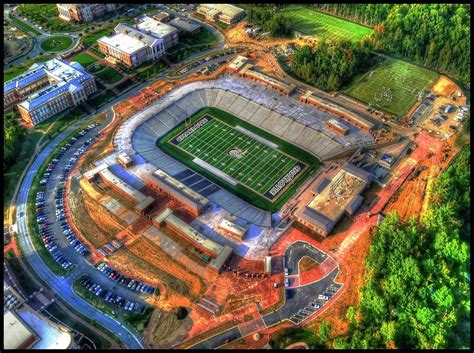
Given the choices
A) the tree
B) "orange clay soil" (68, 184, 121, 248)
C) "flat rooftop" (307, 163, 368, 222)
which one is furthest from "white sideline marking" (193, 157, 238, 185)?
the tree

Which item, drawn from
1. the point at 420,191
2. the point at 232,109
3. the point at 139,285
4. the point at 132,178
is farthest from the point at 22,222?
the point at 420,191

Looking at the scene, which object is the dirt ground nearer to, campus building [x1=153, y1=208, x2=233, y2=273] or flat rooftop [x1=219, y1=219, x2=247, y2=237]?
flat rooftop [x1=219, y1=219, x2=247, y2=237]

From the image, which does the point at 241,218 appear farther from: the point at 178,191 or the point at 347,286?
the point at 347,286

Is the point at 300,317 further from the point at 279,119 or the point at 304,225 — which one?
the point at 279,119

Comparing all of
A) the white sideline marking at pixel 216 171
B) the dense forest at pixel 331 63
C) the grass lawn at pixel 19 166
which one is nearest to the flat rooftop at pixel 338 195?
the white sideline marking at pixel 216 171

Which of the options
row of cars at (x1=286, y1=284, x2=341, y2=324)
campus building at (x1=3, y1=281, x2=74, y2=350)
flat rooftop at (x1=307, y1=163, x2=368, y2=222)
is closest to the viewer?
campus building at (x1=3, y1=281, x2=74, y2=350)

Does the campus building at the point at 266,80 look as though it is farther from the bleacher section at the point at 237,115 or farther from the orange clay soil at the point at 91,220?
the orange clay soil at the point at 91,220
